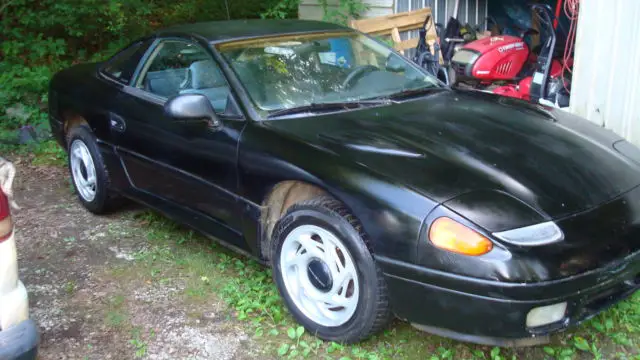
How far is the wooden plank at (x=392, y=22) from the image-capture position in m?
7.48

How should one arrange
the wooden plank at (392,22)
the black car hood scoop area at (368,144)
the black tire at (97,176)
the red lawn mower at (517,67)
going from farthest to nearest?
1. the wooden plank at (392,22)
2. the red lawn mower at (517,67)
3. the black tire at (97,176)
4. the black car hood scoop area at (368,144)

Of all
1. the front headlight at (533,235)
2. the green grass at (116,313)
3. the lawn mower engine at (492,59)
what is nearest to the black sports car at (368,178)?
the front headlight at (533,235)

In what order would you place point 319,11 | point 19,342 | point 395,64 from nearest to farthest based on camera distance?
point 19,342
point 395,64
point 319,11

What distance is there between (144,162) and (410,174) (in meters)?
1.98

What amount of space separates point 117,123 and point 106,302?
1260 mm

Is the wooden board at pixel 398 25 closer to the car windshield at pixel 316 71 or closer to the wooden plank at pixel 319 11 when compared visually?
the wooden plank at pixel 319 11

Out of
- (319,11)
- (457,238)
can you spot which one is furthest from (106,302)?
Result: (319,11)

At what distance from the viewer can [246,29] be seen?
13.4ft

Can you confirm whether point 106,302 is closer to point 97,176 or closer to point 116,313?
point 116,313

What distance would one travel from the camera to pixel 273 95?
11.8ft

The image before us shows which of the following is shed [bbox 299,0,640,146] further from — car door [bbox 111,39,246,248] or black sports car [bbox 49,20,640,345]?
car door [bbox 111,39,246,248]

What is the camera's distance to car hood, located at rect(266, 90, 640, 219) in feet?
8.97

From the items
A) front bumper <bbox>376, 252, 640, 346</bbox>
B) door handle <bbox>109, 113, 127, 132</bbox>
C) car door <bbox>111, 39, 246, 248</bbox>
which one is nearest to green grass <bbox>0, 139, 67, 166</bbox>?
door handle <bbox>109, 113, 127, 132</bbox>

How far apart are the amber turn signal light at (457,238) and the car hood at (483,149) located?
116mm
